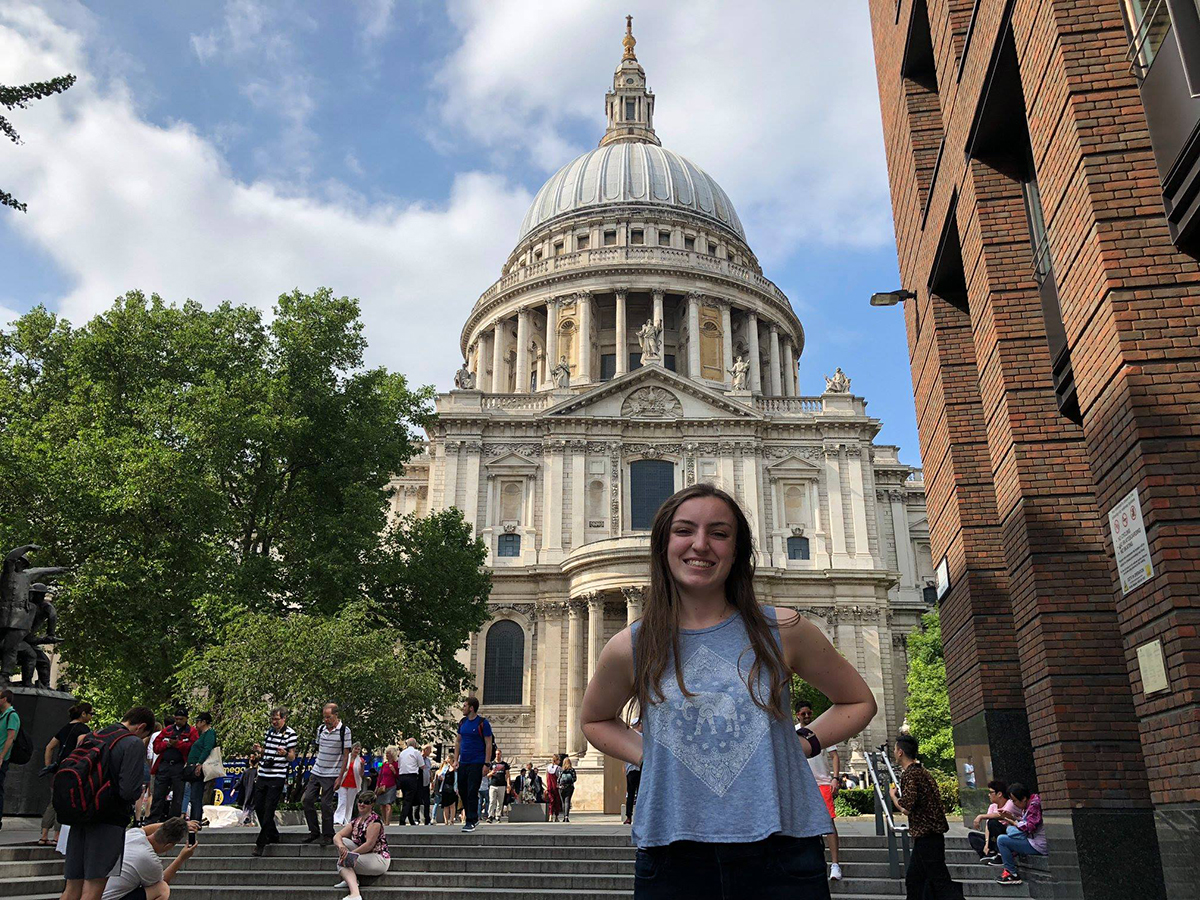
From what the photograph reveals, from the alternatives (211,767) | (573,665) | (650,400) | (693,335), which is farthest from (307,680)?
(693,335)

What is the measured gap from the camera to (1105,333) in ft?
25.9

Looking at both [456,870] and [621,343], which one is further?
[621,343]

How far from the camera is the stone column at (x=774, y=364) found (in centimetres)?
6284

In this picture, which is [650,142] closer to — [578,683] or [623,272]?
[623,272]

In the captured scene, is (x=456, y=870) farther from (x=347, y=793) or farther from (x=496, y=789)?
(x=496, y=789)

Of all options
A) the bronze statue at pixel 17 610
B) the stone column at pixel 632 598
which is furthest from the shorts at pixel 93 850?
the stone column at pixel 632 598

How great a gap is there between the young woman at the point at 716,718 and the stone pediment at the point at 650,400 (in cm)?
4522

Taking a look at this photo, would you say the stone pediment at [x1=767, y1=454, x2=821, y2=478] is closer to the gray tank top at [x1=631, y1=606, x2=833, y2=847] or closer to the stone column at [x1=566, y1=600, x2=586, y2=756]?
the stone column at [x1=566, y1=600, x2=586, y2=756]

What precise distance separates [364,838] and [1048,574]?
8131 millimetres

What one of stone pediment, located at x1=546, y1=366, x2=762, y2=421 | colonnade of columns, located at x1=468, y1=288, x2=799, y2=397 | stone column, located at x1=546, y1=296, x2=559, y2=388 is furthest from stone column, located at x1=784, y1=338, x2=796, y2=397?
stone pediment, located at x1=546, y1=366, x2=762, y2=421

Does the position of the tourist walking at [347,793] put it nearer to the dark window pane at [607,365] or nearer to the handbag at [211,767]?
the handbag at [211,767]

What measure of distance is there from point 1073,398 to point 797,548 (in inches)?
1480

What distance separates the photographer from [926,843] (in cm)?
872

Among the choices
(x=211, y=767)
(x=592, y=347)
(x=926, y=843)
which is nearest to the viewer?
(x=926, y=843)
